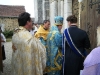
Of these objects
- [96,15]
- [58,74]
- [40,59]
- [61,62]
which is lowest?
[58,74]

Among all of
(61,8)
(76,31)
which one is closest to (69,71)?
(76,31)

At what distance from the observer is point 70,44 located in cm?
385

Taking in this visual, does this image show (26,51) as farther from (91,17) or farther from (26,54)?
(91,17)

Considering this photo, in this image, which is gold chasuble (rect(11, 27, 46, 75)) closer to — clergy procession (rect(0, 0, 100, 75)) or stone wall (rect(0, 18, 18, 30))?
clergy procession (rect(0, 0, 100, 75))

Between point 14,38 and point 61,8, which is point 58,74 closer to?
point 14,38

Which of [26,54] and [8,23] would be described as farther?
[8,23]

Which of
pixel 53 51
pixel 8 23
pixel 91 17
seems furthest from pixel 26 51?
pixel 8 23

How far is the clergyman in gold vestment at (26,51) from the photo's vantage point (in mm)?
3209

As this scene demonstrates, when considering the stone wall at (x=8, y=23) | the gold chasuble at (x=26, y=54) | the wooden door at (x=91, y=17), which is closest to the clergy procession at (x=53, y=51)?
the gold chasuble at (x=26, y=54)

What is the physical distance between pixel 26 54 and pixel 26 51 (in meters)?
0.05

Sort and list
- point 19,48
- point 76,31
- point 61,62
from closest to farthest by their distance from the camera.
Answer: point 19,48 < point 76,31 < point 61,62

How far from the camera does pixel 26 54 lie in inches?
126

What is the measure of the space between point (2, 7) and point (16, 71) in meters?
38.7

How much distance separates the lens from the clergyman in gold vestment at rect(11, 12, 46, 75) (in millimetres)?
3209
